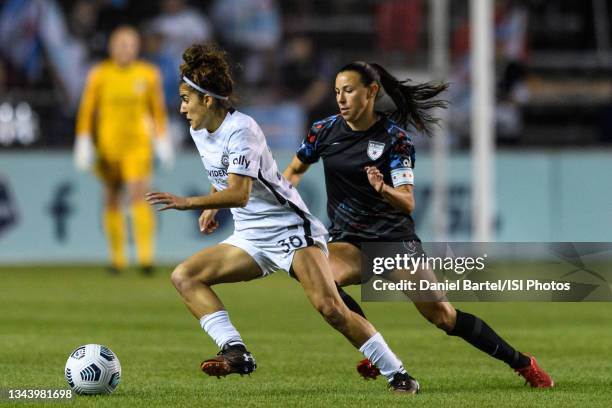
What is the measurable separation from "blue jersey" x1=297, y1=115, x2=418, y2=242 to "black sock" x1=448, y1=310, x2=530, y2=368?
583 mm

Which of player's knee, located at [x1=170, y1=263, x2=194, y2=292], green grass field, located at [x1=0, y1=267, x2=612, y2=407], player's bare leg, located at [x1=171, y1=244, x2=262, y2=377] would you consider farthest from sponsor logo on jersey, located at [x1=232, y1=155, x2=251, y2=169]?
green grass field, located at [x1=0, y1=267, x2=612, y2=407]

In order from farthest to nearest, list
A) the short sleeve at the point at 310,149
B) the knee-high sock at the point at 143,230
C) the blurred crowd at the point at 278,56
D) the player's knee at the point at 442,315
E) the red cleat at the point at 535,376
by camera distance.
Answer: the blurred crowd at the point at 278,56, the knee-high sock at the point at 143,230, the short sleeve at the point at 310,149, the red cleat at the point at 535,376, the player's knee at the point at 442,315

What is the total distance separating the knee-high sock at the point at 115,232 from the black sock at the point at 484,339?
9380mm

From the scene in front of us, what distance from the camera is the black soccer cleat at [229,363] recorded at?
24.9 ft

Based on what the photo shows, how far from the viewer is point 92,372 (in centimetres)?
764

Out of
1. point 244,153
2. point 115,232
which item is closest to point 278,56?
point 115,232

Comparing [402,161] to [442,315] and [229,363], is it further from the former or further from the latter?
[229,363]

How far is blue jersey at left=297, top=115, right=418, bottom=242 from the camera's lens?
8133 mm

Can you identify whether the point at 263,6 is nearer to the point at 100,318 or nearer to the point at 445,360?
the point at 100,318

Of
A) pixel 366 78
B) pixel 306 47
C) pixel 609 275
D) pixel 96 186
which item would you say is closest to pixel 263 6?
pixel 306 47

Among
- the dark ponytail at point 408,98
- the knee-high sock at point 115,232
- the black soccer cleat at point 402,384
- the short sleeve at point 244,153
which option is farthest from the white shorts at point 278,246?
the knee-high sock at point 115,232

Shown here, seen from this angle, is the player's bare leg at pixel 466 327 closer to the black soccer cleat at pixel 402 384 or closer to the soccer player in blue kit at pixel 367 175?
the soccer player in blue kit at pixel 367 175

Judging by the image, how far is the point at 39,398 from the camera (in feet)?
24.7

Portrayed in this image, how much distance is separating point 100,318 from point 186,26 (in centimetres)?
833
